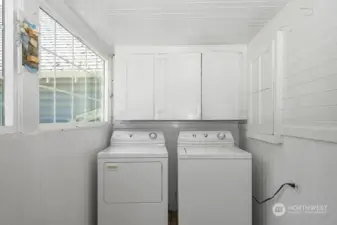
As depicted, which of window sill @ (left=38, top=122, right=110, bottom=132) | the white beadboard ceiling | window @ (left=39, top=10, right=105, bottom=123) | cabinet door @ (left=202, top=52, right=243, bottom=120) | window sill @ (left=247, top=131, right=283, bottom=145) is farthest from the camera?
cabinet door @ (left=202, top=52, right=243, bottom=120)

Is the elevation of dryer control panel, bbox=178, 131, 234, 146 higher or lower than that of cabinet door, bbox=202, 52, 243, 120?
lower

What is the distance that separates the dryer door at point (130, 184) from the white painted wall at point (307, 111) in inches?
40.9

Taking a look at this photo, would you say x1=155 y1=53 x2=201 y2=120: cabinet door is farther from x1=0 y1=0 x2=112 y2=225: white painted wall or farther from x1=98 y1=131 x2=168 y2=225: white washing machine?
x1=0 y1=0 x2=112 y2=225: white painted wall

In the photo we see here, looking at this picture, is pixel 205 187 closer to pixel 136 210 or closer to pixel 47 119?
pixel 136 210

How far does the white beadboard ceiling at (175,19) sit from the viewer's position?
196 centimetres

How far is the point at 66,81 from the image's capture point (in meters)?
2.18

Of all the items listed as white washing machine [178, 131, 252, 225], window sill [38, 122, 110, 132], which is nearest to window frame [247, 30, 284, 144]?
white washing machine [178, 131, 252, 225]

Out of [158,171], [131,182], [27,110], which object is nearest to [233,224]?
[158,171]

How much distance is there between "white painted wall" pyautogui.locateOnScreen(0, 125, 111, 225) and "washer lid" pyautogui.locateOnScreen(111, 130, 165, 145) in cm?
50

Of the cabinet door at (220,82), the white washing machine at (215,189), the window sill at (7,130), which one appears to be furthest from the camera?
the cabinet door at (220,82)

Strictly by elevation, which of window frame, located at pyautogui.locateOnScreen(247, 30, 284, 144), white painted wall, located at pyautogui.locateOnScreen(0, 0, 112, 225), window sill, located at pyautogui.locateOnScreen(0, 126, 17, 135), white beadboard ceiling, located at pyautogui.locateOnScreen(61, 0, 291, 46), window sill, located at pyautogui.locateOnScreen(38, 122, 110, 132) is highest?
white beadboard ceiling, located at pyautogui.locateOnScreen(61, 0, 291, 46)

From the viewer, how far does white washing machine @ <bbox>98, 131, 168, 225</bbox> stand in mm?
2516

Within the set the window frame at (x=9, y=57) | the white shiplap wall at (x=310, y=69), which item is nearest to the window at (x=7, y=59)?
the window frame at (x=9, y=57)

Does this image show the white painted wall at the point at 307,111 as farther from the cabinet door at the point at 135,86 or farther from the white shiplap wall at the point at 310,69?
the cabinet door at the point at 135,86
